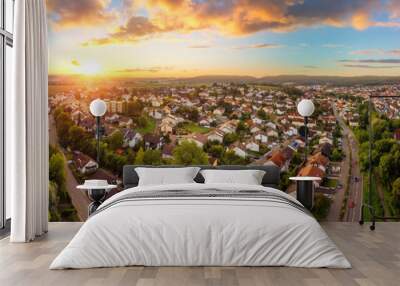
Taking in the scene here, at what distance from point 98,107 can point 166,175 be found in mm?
1319

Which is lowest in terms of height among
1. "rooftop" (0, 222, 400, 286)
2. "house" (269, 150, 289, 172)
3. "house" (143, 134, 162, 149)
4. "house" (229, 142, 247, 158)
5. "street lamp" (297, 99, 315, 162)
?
"rooftop" (0, 222, 400, 286)

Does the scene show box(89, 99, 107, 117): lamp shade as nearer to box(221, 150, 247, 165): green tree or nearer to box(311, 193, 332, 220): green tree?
box(221, 150, 247, 165): green tree

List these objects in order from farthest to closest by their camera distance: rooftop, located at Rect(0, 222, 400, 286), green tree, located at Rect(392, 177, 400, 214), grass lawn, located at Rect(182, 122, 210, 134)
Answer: grass lawn, located at Rect(182, 122, 210, 134) → green tree, located at Rect(392, 177, 400, 214) → rooftop, located at Rect(0, 222, 400, 286)

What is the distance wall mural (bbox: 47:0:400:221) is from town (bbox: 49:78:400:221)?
0.01 metres

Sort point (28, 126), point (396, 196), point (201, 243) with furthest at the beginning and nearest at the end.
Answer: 1. point (396, 196)
2. point (28, 126)
3. point (201, 243)

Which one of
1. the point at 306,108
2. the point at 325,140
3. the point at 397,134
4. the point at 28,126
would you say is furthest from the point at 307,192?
the point at 28,126

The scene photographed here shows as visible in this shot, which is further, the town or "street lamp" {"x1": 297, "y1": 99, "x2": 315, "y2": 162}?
the town

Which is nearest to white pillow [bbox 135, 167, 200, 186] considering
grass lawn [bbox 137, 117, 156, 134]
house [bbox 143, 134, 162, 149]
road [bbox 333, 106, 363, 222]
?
house [bbox 143, 134, 162, 149]

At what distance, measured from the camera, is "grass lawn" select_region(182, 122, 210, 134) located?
798 centimetres

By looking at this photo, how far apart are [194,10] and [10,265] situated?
442 centimetres

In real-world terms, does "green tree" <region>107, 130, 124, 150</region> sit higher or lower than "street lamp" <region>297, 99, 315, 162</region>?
lower

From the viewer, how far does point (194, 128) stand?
800cm

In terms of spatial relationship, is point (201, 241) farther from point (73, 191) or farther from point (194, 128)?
point (73, 191)

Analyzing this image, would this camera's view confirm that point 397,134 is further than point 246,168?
Yes
